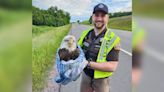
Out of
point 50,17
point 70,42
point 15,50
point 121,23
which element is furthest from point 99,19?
point 15,50

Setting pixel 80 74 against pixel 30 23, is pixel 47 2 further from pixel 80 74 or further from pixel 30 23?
pixel 80 74

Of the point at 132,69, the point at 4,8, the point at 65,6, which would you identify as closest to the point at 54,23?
the point at 65,6

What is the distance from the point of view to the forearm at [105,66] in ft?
11.7

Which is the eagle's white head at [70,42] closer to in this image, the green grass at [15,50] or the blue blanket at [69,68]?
the blue blanket at [69,68]

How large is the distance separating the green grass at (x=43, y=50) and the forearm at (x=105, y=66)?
331 millimetres

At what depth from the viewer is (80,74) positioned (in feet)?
11.8

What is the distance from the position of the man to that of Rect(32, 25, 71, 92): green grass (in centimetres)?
19

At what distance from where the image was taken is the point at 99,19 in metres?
3.57

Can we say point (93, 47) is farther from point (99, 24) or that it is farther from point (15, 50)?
point (15, 50)

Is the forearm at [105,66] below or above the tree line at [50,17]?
below

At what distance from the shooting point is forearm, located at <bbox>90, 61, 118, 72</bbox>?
3.55 meters

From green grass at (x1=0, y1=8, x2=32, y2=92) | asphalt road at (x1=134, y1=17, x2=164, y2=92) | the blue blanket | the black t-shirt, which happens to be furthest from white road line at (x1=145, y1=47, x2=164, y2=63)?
green grass at (x1=0, y1=8, x2=32, y2=92)

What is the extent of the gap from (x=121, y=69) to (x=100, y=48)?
9.6 inches


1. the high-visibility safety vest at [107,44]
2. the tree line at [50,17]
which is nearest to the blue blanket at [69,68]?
the high-visibility safety vest at [107,44]
